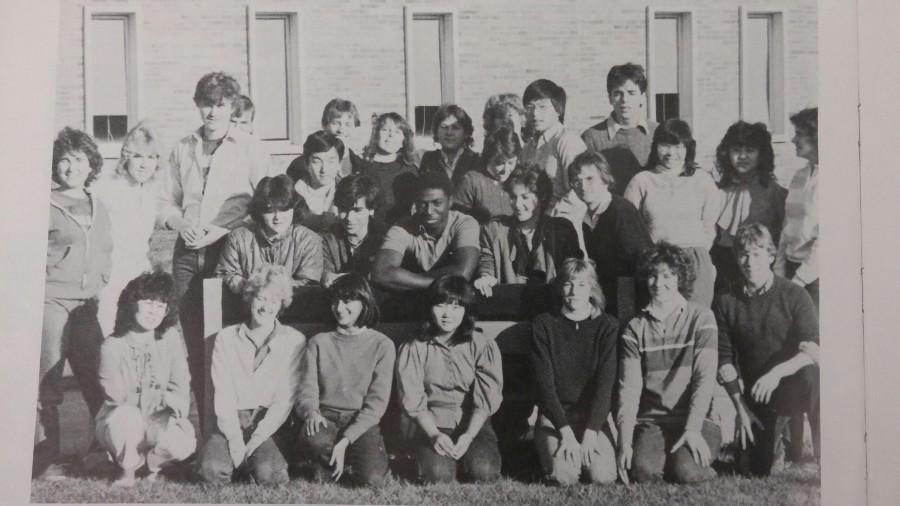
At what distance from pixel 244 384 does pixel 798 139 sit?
285 cm

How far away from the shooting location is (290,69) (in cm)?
481

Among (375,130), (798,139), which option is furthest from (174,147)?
(798,139)

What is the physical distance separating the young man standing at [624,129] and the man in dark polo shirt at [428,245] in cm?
71

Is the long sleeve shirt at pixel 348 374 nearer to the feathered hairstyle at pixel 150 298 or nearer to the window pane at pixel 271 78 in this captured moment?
the feathered hairstyle at pixel 150 298

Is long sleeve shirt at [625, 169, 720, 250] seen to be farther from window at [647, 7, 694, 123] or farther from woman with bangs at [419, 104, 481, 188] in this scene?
woman with bangs at [419, 104, 481, 188]

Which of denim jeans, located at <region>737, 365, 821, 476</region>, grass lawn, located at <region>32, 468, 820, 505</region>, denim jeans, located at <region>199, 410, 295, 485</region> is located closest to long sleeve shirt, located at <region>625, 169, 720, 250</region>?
denim jeans, located at <region>737, 365, 821, 476</region>

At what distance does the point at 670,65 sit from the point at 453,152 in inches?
44.1

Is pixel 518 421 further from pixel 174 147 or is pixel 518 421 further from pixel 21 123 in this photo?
pixel 21 123

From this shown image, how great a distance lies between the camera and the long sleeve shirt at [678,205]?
4688 mm

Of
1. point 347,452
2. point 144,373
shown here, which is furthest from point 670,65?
point 144,373

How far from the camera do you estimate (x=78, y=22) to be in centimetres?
485

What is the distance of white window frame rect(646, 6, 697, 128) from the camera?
475cm

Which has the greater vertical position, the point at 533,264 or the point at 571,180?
the point at 571,180

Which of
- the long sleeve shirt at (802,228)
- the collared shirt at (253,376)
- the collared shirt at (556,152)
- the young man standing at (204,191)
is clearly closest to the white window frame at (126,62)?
the young man standing at (204,191)
